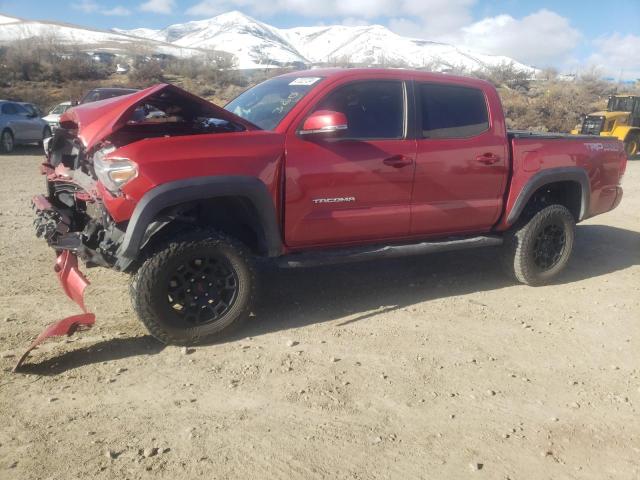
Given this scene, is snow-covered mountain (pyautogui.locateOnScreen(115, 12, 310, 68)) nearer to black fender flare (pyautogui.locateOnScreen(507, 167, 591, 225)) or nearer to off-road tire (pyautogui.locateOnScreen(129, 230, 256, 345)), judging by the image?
black fender flare (pyautogui.locateOnScreen(507, 167, 591, 225))

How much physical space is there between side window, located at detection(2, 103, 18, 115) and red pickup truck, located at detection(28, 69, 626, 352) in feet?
43.5

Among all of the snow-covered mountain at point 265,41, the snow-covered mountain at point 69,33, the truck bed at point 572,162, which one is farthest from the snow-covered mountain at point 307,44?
the truck bed at point 572,162

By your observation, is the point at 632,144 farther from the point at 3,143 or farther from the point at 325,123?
the point at 3,143

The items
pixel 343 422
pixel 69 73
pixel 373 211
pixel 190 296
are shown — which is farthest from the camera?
pixel 69 73

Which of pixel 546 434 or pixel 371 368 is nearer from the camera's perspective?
pixel 546 434

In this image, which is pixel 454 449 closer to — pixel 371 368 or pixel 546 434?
pixel 546 434

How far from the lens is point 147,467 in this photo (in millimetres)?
2576

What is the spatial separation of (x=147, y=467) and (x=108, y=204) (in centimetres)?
167

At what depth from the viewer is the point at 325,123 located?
12.6ft

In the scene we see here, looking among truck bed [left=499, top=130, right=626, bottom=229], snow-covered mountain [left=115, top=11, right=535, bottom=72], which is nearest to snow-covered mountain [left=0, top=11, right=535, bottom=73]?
snow-covered mountain [left=115, top=11, right=535, bottom=72]

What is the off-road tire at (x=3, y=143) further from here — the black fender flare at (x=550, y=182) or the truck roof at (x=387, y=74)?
the black fender flare at (x=550, y=182)

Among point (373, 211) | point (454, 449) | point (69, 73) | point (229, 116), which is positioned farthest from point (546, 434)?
point (69, 73)

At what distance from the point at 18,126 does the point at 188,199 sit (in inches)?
Answer: 587

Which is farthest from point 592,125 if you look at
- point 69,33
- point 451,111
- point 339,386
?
point 69,33
